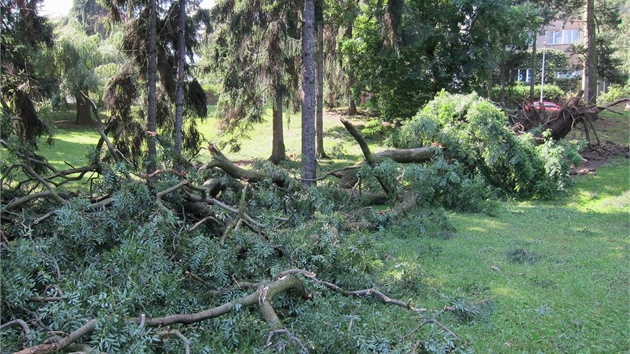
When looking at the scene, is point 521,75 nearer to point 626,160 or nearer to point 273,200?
point 626,160

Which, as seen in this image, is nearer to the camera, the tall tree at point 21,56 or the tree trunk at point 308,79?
the tree trunk at point 308,79

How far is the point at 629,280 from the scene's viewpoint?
5605mm

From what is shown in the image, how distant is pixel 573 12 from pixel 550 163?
53.1ft

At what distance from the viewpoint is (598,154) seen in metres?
15.2

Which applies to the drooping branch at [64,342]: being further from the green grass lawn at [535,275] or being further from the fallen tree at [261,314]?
the green grass lawn at [535,275]

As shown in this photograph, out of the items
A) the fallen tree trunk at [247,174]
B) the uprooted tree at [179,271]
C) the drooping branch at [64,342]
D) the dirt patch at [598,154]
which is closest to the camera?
the drooping branch at [64,342]

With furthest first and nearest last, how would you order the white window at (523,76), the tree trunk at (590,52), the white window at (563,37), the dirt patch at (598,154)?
the white window at (563,37), the white window at (523,76), the tree trunk at (590,52), the dirt patch at (598,154)

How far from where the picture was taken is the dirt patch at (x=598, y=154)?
13902 mm

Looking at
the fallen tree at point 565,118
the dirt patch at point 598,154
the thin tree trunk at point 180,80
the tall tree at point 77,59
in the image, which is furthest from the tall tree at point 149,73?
the dirt patch at point 598,154

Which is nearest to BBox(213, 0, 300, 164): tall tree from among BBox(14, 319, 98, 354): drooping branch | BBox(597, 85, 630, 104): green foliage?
BBox(14, 319, 98, 354): drooping branch

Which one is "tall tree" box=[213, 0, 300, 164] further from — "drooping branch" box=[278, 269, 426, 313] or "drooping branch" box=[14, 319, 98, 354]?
"drooping branch" box=[14, 319, 98, 354]

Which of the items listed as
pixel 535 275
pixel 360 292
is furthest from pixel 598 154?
pixel 360 292

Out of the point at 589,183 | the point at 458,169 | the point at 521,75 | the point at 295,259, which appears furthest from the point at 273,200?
the point at 521,75

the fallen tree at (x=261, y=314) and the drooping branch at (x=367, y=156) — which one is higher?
the drooping branch at (x=367, y=156)
